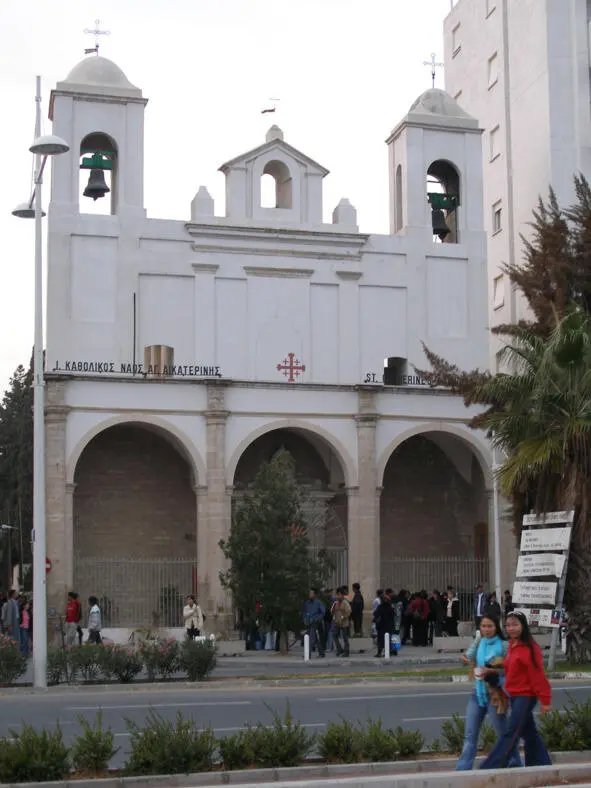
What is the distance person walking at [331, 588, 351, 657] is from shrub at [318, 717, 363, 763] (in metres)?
18.2

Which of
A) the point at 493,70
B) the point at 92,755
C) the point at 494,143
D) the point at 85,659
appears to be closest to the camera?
the point at 92,755

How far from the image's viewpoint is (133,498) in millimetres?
40094

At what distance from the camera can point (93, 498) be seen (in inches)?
1565

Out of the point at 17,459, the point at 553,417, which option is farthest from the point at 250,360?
the point at 17,459

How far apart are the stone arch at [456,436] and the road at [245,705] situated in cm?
1597

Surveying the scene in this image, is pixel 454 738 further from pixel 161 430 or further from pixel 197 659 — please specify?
pixel 161 430

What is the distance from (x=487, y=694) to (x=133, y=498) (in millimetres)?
29117

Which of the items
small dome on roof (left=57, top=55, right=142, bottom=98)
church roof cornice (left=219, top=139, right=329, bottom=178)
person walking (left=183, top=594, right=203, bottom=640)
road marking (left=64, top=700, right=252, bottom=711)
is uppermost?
small dome on roof (left=57, top=55, right=142, bottom=98)

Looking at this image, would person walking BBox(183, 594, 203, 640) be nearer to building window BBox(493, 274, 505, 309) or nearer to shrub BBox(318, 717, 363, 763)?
shrub BBox(318, 717, 363, 763)

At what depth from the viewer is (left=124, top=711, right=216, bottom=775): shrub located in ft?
39.6

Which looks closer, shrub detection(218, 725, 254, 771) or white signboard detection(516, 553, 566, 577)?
shrub detection(218, 725, 254, 771)

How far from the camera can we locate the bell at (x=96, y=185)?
38594 mm

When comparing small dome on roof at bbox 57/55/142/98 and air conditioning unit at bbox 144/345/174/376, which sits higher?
small dome on roof at bbox 57/55/142/98

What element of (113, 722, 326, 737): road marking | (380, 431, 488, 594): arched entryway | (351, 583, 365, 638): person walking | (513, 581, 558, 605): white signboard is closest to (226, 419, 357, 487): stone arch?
(380, 431, 488, 594): arched entryway
